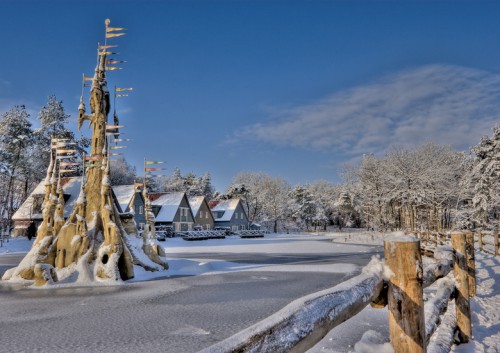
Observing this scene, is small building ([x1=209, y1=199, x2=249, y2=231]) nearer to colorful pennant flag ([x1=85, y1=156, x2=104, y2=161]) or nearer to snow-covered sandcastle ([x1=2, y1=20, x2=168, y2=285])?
snow-covered sandcastle ([x1=2, y1=20, x2=168, y2=285])

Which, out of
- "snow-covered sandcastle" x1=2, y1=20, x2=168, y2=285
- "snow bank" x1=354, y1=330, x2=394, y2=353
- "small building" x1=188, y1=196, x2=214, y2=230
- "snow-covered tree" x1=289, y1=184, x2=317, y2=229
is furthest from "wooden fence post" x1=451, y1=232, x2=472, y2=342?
"snow-covered tree" x1=289, y1=184, x2=317, y2=229

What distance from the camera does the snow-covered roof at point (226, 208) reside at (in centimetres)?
6676

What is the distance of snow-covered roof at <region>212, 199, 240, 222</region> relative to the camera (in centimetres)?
6676

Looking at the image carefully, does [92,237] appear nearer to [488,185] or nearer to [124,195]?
[124,195]

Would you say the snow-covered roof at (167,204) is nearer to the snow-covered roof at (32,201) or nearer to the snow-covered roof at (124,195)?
the snow-covered roof at (124,195)

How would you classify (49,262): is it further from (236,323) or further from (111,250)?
(236,323)

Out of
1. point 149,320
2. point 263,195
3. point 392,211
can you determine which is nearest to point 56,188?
point 149,320

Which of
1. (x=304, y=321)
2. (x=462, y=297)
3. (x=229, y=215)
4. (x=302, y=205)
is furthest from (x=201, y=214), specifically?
(x=304, y=321)

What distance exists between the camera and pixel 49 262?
14477 millimetres

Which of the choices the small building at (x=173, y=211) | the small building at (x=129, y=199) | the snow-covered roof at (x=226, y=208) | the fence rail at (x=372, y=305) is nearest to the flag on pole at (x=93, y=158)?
the fence rail at (x=372, y=305)

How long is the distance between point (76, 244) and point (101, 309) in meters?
6.24

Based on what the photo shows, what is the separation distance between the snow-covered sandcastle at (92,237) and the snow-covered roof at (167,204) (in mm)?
34891

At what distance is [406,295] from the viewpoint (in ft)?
9.09

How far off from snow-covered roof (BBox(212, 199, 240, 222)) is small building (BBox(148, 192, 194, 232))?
11.2 m
